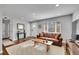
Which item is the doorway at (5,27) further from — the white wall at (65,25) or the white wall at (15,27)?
the white wall at (65,25)

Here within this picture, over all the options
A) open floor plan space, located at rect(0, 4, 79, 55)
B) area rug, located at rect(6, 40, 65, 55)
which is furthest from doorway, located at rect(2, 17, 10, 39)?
area rug, located at rect(6, 40, 65, 55)

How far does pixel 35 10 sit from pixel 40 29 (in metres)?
0.45

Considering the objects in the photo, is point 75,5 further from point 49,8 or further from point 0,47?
point 0,47

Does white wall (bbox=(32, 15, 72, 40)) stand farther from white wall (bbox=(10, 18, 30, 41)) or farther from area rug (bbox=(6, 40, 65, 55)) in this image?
white wall (bbox=(10, 18, 30, 41))

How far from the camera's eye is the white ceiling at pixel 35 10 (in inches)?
90.5

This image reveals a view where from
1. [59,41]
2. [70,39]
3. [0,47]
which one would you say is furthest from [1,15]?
[70,39]

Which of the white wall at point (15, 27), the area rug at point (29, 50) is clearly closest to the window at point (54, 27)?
the area rug at point (29, 50)

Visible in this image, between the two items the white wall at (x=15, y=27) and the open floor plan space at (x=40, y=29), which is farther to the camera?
the white wall at (x=15, y=27)

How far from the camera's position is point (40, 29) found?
7.98 feet

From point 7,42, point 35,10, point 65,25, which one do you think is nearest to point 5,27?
point 7,42

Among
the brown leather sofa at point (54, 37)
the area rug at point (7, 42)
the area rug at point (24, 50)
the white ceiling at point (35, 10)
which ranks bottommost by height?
the area rug at point (24, 50)

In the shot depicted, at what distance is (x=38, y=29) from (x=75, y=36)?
0.86 metres

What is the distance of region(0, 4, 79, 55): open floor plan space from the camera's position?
2.32 m

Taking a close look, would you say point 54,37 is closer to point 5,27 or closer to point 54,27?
point 54,27
